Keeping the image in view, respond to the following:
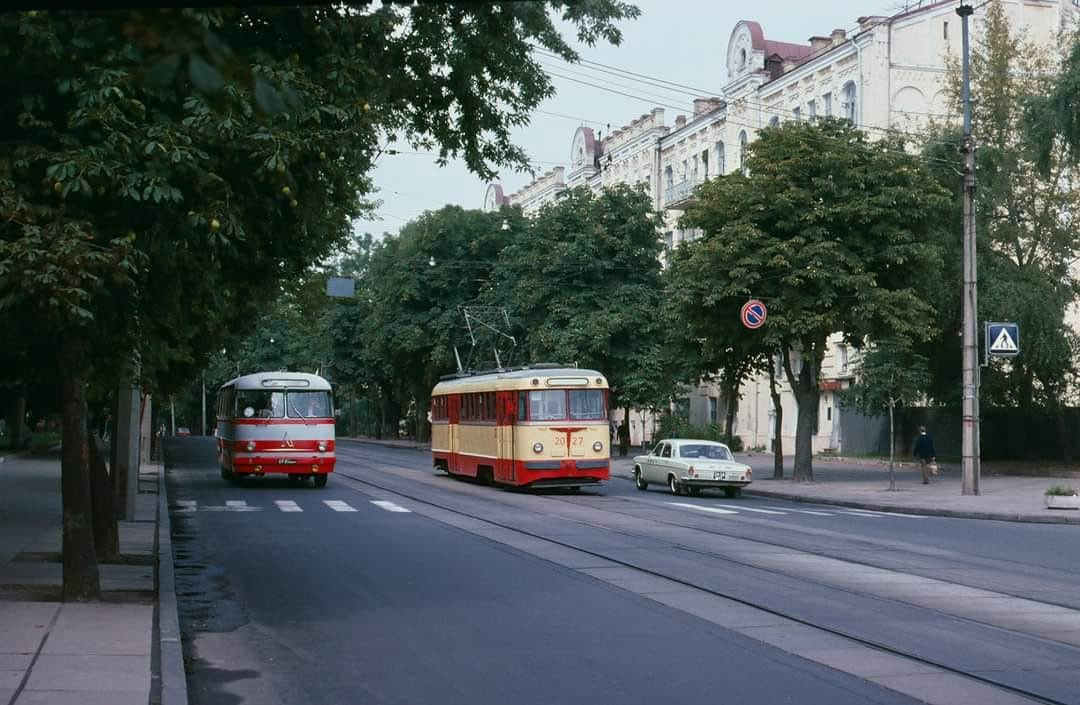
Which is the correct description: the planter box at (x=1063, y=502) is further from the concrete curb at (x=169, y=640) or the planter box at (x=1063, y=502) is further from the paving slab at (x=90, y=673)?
the paving slab at (x=90, y=673)

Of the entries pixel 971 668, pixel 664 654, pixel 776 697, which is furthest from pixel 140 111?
pixel 971 668

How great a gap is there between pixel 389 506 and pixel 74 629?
57.2 ft

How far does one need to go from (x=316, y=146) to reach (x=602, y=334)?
144ft

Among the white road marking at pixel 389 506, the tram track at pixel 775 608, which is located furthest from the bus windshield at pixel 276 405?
the tram track at pixel 775 608

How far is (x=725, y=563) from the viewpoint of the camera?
1688cm

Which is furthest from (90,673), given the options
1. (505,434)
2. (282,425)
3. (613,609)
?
(505,434)

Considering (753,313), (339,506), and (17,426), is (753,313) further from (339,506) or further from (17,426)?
(17,426)

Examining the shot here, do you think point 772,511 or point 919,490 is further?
point 919,490

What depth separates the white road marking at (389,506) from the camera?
2705cm

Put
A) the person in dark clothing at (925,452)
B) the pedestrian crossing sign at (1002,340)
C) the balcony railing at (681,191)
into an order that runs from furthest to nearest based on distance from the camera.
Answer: the balcony railing at (681,191) < the person in dark clothing at (925,452) < the pedestrian crossing sign at (1002,340)

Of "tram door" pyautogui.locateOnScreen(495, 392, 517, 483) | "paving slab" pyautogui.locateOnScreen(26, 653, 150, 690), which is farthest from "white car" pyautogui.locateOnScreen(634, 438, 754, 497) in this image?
"paving slab" pyautogui.locateOnScreen(26, 653, 150, 690)

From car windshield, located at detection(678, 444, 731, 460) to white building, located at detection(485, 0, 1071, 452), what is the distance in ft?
36.5

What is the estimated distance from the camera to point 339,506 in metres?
28.0

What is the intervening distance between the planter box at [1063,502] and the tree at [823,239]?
10175mm
